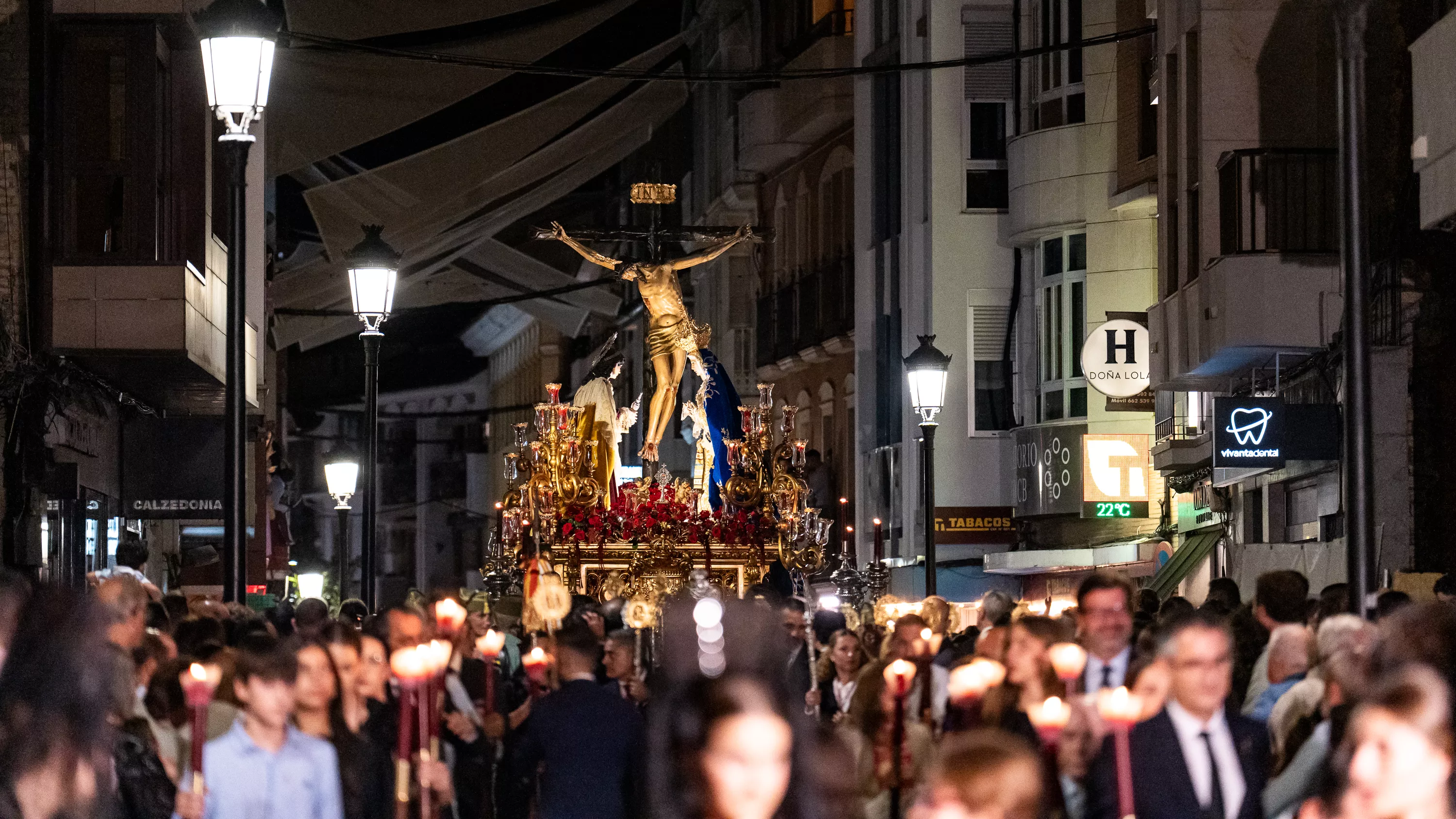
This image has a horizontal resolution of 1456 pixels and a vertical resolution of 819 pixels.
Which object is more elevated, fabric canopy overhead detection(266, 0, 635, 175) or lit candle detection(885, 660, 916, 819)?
fabric canopy overhead detection(266, 0, 635, 175)

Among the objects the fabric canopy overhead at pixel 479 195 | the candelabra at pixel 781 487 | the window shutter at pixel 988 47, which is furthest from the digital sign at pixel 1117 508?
the fabric canopy overhead at pixel 479 195

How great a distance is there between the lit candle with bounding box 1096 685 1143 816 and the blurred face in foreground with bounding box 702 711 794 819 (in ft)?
4.55

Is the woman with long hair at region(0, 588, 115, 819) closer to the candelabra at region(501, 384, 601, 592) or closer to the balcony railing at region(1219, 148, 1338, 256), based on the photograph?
the balcony railing at region(1219, 148, 1338, 256)

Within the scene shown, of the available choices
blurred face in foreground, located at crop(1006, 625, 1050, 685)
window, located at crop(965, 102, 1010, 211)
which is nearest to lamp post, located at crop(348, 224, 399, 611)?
blurred face in foreground, located at crop(1006, 625, 1050, 685)

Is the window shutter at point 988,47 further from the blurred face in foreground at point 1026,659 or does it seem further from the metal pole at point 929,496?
the blurred face in foreground at point 1026,659

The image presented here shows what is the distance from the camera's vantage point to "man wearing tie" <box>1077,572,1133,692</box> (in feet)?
29.5

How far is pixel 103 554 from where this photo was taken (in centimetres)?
2395

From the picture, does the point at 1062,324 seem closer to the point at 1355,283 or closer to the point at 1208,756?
the point at 1355,283

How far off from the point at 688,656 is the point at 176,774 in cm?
Answer: 361

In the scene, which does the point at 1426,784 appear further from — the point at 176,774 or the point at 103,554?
the point at 103,554

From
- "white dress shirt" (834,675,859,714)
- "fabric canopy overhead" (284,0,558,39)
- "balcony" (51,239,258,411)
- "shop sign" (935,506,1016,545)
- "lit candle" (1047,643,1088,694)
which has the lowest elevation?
"white dress shirt" (834,675,859,714)

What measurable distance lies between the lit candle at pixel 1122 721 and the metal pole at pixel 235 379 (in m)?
8.28

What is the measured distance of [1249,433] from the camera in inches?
779

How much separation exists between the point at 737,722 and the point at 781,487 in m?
18.7
